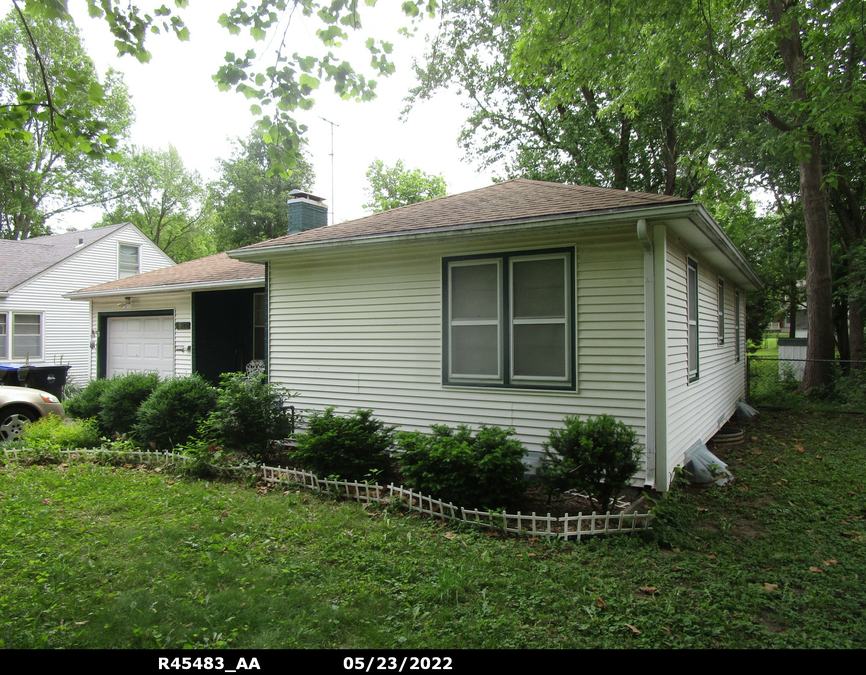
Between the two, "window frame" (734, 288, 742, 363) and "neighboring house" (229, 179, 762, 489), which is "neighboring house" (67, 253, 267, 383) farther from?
"window frame" (734, 288, 742, 363)

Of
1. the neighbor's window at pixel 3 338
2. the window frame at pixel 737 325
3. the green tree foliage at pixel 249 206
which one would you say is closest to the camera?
the window frame at pixel 737 325

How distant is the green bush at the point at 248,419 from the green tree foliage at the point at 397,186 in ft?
117

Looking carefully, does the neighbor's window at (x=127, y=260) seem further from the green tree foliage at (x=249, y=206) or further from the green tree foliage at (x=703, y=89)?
the green tree foliage at (x=703, y=89)

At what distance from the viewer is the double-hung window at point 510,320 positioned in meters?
6.34

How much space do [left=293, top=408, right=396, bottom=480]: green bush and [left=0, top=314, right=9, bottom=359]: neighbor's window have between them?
55.3 feet

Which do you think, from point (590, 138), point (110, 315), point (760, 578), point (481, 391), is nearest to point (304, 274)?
point (481, 391)

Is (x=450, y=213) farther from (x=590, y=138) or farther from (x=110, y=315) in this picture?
(x=590, y=138)

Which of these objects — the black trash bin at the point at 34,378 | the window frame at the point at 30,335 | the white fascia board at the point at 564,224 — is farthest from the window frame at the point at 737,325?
the window frame at the point at 30,335

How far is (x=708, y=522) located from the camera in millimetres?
5293

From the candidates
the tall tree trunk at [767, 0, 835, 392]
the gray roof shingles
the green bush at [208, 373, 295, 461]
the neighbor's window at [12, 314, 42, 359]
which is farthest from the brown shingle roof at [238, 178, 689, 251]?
the gray roof shingles

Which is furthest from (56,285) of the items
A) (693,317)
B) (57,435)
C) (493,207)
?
(693,317)

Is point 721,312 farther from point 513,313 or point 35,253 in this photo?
point 35,253

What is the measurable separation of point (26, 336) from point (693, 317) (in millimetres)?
20819

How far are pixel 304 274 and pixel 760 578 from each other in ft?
22.5
